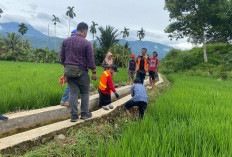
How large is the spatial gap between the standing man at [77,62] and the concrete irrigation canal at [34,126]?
282 mm

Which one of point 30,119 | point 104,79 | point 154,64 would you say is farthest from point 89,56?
point 154,64

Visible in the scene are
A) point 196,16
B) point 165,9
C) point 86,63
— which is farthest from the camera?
point 165,9

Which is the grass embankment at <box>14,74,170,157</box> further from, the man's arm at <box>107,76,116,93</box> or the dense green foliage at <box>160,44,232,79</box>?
the dense green foliage at <box>160,44,232,79</box>

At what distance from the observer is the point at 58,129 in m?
2.27

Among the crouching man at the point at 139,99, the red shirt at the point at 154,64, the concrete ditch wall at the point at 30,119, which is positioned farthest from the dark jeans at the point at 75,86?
the red shirt at the point at 154,64

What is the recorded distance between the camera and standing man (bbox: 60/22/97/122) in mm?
2543

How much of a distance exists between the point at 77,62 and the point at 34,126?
1.41 m

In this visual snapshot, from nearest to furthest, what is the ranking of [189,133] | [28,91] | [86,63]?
[189,133] → [86,63] → [28,91]

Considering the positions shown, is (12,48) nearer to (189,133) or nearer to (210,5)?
(210,5)

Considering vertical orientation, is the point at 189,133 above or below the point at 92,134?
above

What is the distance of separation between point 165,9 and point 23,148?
1961cm

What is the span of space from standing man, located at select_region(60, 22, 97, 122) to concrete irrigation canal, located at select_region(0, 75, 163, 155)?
11.1 inches

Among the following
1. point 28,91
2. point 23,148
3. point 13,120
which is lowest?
point 23,148

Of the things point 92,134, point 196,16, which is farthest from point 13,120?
point 196,16
